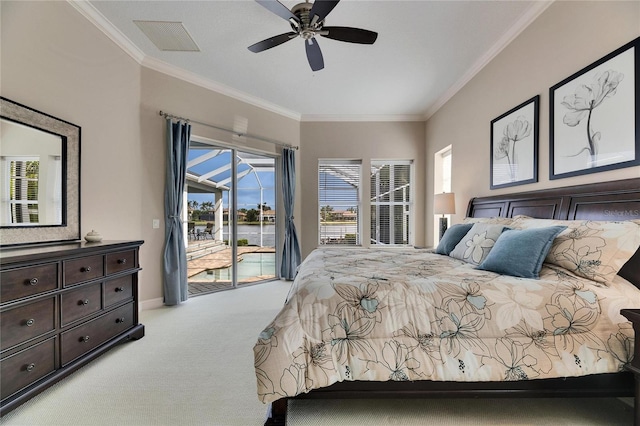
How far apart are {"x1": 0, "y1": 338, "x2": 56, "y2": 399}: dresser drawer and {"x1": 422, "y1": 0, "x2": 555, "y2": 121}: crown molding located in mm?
4523

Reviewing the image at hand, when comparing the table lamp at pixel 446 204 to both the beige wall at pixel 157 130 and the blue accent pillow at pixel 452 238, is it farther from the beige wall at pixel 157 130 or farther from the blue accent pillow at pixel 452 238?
the beige wall at pixel 157 130

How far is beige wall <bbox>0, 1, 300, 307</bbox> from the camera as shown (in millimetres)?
2029

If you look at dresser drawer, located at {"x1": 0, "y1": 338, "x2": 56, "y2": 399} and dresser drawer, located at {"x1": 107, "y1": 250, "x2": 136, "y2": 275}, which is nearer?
dresser drawer, located at {"x1": 0, "y1": 338, "x2": 56, "y2": 399}

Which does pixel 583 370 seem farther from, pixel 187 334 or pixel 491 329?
pixel 187 334

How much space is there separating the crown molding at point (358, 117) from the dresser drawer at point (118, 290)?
3.75m

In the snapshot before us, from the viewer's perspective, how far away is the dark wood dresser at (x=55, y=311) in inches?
59.4

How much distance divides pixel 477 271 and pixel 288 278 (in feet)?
11.1

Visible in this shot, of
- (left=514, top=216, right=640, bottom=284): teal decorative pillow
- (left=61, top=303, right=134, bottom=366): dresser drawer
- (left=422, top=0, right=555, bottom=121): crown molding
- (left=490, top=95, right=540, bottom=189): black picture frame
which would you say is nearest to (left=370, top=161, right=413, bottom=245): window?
(left=422, top=0, right=555, bottom=121): crown molding

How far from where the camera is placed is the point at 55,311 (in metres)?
1.77

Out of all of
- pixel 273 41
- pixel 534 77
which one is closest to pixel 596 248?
pixel 534 77

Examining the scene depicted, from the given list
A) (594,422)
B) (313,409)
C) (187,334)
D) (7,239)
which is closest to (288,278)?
(187,334)

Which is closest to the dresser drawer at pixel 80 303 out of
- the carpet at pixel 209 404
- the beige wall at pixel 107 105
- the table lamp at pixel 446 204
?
the carpet at pixel 209 404

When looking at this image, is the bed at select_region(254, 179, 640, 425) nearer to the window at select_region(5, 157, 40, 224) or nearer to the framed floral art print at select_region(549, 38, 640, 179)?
the framed floral art print at select_region(549, 38, 640, 179)

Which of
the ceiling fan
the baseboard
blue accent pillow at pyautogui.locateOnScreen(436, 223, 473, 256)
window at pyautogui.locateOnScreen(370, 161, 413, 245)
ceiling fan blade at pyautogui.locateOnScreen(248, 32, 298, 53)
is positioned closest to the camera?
the ceiling fan
